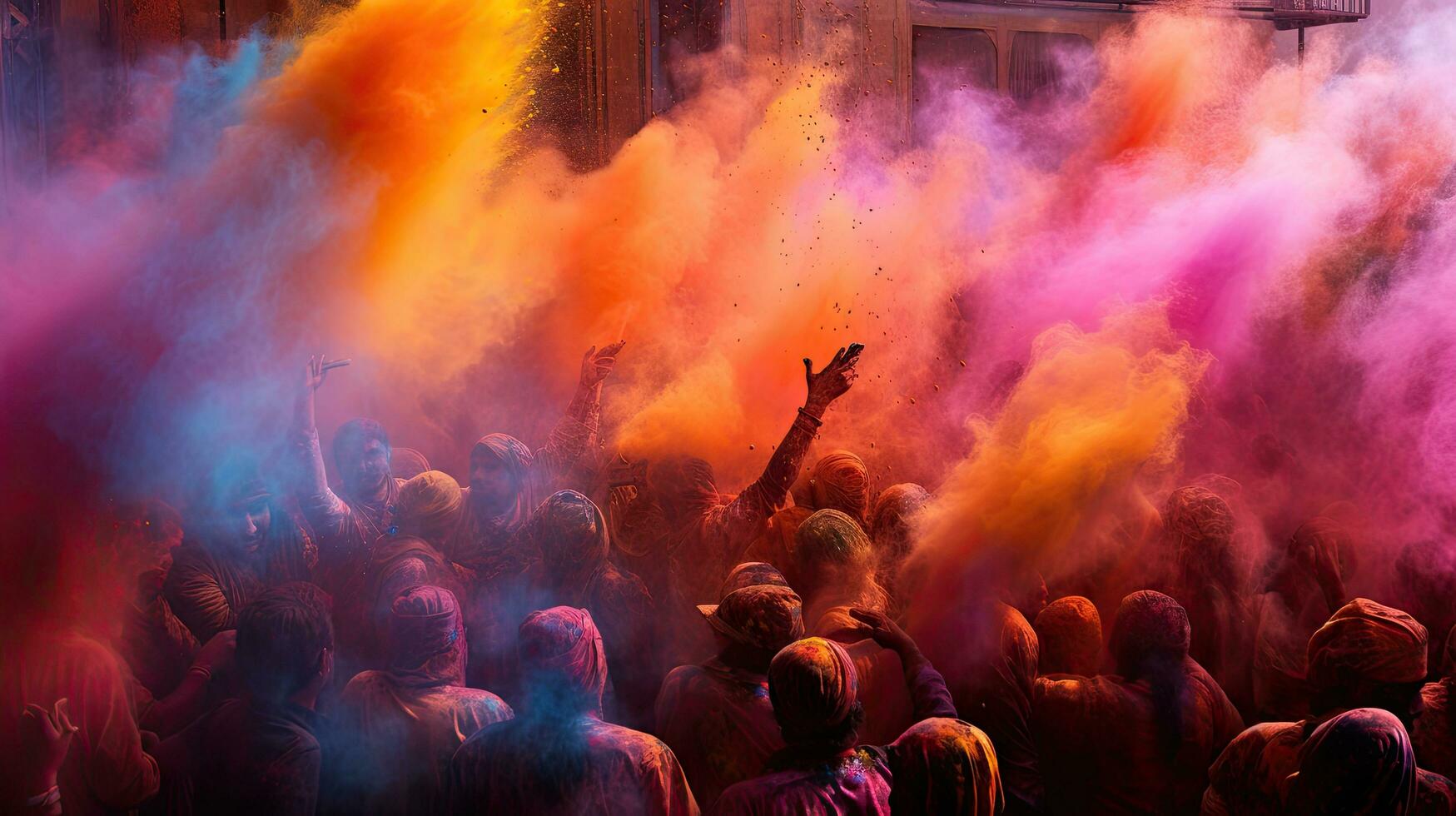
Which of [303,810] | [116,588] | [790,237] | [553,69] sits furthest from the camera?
[553,69]

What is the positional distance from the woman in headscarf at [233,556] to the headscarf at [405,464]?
0.88m

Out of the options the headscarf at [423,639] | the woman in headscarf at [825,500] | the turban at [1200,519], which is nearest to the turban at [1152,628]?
the turban at [1200,519]

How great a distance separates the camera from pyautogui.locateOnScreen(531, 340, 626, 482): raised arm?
6465 mm

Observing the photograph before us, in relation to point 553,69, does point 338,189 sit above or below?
below

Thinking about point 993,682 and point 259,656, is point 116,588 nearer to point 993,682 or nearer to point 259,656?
point 259,656

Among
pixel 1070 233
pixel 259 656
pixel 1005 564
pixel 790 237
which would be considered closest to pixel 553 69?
pixel 790 237

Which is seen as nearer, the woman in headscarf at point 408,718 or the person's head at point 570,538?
the woman in headscarf at point 408,718

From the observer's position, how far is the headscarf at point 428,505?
5.47 m

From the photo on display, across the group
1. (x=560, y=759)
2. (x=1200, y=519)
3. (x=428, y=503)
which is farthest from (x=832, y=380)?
(x=560, y=759)

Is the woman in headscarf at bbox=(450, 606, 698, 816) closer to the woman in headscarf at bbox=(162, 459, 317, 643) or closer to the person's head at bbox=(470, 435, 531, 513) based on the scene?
the woman in headscarf at bbox=(162, 459, 317, 643)

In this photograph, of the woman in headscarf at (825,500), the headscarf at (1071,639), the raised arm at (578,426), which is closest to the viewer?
the headscarf at (1071,639)

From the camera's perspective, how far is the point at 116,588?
4.95 meters

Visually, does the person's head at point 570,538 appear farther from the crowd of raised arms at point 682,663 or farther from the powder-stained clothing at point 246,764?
the powder-stained clothing at point 246,764

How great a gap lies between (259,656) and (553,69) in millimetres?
8450
